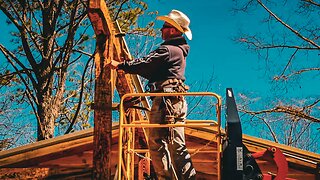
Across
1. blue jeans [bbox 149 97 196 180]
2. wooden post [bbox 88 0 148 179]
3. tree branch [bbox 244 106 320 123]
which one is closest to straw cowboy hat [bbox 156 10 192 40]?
wooden post [bbox 88 0 148 179]

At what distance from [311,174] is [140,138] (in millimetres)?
2864

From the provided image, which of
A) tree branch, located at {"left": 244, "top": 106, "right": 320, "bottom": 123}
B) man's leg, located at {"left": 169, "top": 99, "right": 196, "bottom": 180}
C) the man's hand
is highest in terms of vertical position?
tree branch, located at {"left": 244, "top": 106, "right": 320, "bottom": 123}

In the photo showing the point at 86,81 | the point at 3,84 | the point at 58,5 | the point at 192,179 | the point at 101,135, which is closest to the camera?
the point at 101,135

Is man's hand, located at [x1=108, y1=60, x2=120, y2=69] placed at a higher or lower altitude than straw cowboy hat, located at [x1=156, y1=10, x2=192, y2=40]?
lower

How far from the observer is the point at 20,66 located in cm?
1691

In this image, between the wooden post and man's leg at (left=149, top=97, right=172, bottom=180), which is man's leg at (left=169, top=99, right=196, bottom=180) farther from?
the wooden post

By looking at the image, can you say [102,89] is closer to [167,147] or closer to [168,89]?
[168,89]

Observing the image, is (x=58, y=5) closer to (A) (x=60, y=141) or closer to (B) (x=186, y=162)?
(A) (x=60, y=141)

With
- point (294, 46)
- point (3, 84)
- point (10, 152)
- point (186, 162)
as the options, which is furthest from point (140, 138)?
point (294, 46)

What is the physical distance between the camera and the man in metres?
4.56

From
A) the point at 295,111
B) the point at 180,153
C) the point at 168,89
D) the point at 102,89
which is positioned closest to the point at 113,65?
the point at 102,89

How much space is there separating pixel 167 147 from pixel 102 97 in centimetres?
83

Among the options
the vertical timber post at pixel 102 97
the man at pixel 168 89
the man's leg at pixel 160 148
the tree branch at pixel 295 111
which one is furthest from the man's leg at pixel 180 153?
the tree branch at pixel 295 111

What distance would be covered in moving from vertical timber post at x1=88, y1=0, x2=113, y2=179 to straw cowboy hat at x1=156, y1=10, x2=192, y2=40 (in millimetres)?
750
